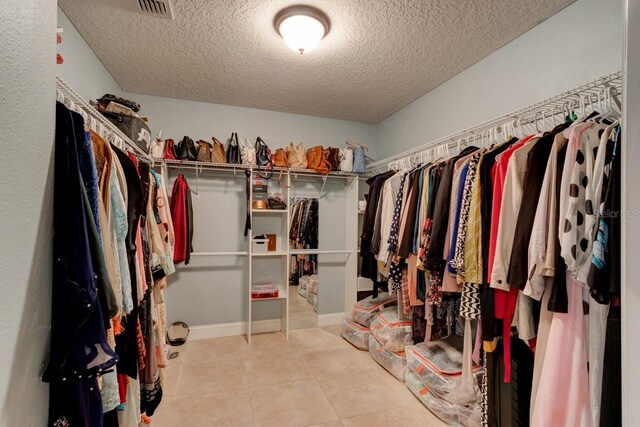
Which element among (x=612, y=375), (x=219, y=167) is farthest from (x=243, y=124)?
(x=612, y=375)

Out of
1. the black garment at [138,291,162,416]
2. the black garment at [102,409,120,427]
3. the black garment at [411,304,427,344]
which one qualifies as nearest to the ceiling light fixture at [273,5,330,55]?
the black garment at [138,291,162,416]

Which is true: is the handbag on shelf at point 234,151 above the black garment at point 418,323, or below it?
above

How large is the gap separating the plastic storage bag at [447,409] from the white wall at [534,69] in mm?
1971

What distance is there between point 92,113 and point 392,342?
2.53 meters

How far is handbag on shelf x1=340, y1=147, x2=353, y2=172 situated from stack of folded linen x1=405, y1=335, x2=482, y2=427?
188cm

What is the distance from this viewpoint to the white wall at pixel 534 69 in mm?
1503

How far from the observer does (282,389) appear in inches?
83.0

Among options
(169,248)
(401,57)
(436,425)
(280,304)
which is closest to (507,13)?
(401,57)

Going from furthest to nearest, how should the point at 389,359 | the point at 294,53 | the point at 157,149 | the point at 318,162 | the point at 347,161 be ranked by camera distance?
1. the point at 347,161
2. the point at 318,162
3. the point at 157,149
4. the point at 389,359
5. the point at 294,53

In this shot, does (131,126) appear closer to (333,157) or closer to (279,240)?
(279,240)

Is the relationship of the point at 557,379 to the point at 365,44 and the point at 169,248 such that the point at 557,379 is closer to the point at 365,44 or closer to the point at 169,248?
the point at 365,44

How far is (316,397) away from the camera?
6.63 feet

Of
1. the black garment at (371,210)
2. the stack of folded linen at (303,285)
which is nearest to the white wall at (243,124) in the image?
the black garment at (371,210)

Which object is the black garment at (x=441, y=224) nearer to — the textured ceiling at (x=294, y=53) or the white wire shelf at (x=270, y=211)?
the textured ceiling at (x=294, y=53)
